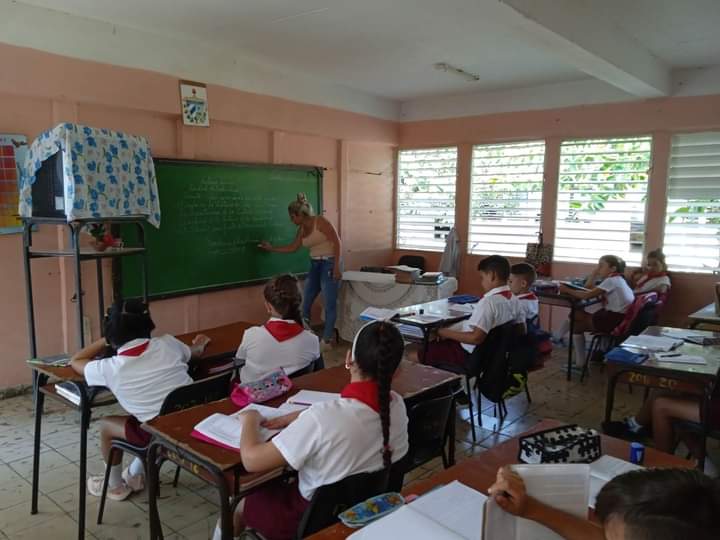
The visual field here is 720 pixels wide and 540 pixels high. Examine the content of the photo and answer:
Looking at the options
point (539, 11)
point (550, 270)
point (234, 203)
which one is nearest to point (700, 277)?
point (550, 270)

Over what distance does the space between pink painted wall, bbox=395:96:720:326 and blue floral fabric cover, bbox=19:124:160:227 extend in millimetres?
3965

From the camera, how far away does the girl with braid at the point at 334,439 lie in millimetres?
1488

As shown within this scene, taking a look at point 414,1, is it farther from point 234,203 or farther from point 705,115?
point 705,115

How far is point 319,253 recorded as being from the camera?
573cm

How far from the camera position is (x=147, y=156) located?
3.80 meters

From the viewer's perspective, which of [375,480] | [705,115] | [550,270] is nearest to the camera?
[375,480]

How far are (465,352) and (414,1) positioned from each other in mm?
2348

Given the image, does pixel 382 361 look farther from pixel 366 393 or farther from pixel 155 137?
pixel 155 137

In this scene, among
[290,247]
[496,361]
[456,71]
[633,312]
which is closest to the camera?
[496,361]

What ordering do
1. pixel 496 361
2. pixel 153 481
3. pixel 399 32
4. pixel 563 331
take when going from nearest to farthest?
pixel 153 481 < pixel 496 361 < pixel 399 32 < pixel 563 331

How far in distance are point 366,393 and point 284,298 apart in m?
1.19

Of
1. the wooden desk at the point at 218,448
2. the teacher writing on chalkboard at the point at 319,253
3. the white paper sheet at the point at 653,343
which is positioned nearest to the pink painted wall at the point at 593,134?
the teacher writing on chalkboard at the point at 319,253

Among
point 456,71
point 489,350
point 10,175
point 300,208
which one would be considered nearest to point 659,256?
point 456,71

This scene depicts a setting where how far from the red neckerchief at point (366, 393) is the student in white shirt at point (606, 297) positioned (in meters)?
3.67
